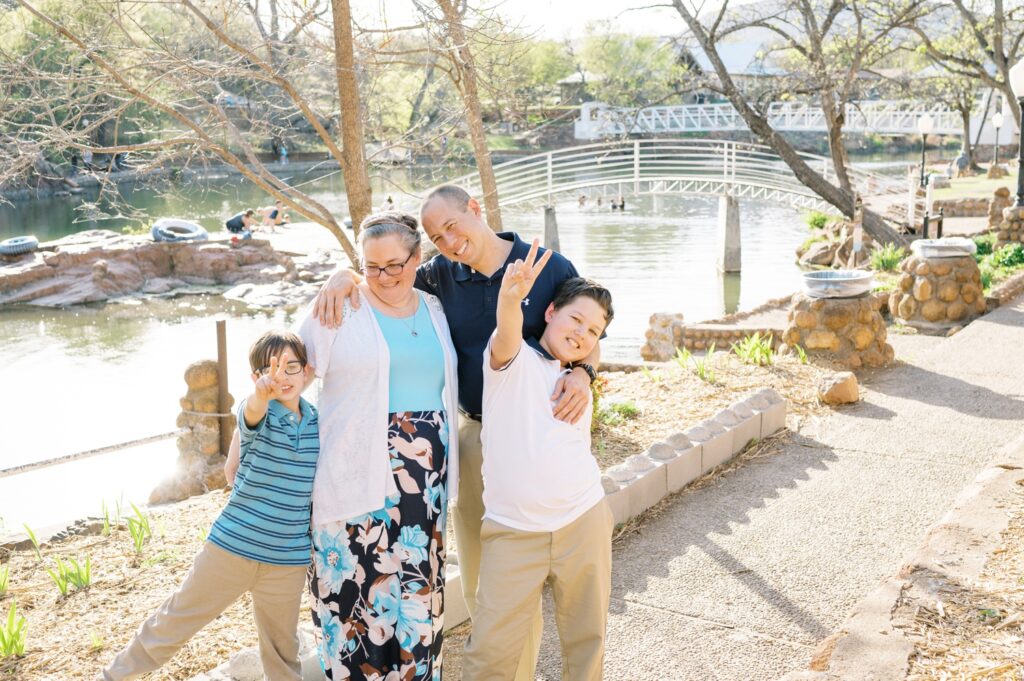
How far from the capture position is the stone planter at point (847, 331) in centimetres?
732

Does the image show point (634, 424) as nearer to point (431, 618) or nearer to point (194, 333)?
point (431, 618)

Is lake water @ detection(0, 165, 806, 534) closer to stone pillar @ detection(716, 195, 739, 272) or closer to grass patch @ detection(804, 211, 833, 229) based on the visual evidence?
stone pillar @ detection(716, 195, 739, 272)

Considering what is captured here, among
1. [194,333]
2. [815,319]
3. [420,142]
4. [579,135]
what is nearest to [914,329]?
[815,319]

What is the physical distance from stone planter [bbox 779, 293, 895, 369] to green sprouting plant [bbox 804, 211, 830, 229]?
55.6ft

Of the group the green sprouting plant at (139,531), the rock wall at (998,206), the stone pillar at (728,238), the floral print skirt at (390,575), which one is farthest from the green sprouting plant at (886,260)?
the floral print skirt at (390,575)

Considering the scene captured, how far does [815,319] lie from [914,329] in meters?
2.41

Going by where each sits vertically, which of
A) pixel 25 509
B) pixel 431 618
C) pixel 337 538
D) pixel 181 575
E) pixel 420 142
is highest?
pixel 420 142

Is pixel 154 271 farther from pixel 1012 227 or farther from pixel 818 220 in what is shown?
pixel 1012 227

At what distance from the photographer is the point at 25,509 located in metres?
8.64

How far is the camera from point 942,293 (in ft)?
30.1

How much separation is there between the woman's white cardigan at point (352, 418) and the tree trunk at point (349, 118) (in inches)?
82.9

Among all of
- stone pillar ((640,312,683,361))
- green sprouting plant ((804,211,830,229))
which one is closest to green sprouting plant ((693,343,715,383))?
stone pillar ((640,312,683,361))

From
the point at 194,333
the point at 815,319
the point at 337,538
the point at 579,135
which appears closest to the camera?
the point at 337,538

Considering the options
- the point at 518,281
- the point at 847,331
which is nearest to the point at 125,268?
the point at 847,331
